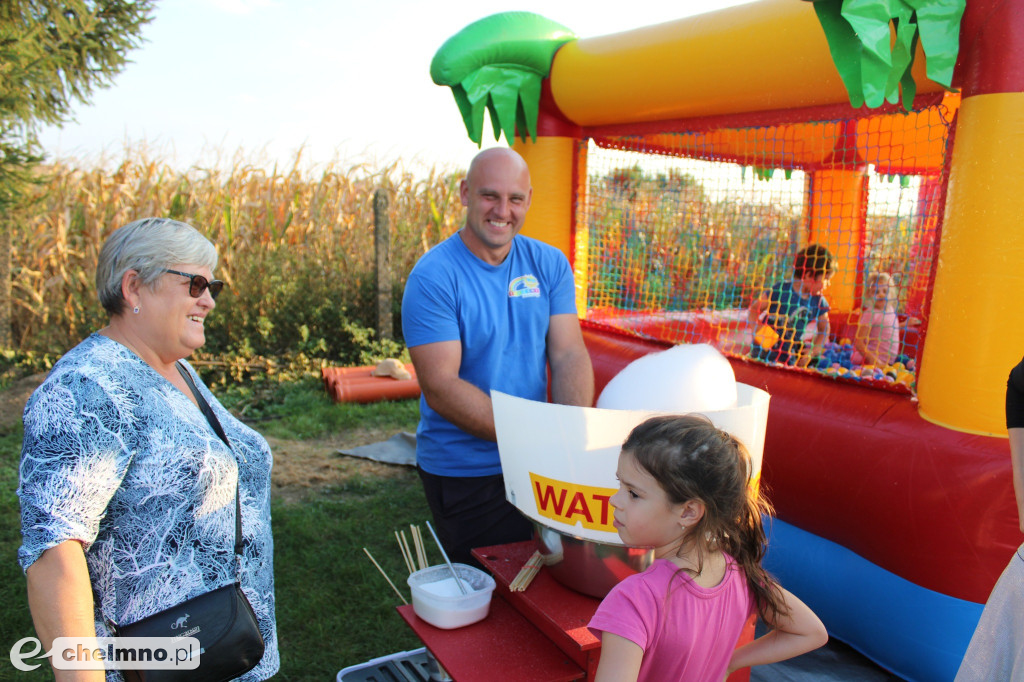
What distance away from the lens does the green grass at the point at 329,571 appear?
119 inches

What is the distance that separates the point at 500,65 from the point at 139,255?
9.34ft

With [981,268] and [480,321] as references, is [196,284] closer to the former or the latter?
[480,321]

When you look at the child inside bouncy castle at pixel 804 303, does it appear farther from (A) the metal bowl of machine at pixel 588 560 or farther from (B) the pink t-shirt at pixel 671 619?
(B) the pink t-shirt at pixel 671 619

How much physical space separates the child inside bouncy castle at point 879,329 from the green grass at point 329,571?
261 centimetres

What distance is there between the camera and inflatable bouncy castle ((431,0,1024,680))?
217cm

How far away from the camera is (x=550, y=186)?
13.6 feet

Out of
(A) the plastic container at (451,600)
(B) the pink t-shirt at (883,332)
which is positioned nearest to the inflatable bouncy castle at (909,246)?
(B) the pink t-shirt at (883,332)

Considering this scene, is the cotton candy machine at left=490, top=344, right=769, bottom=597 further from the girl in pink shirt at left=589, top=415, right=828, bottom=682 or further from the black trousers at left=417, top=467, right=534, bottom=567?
the black trousers at left=417, top=467, right=534, bottom=567

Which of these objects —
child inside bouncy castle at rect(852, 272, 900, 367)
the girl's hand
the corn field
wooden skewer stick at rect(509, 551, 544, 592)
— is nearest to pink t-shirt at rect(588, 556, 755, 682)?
the girl's hand

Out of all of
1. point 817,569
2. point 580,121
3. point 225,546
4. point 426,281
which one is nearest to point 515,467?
point 225,546

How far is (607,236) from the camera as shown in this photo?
4.51 m

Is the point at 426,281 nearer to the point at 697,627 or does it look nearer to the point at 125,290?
the point at 125,290

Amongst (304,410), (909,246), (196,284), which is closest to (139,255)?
(196,284)

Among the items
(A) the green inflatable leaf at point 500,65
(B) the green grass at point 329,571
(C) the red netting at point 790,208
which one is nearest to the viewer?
(B) the green grass at point 329,571
